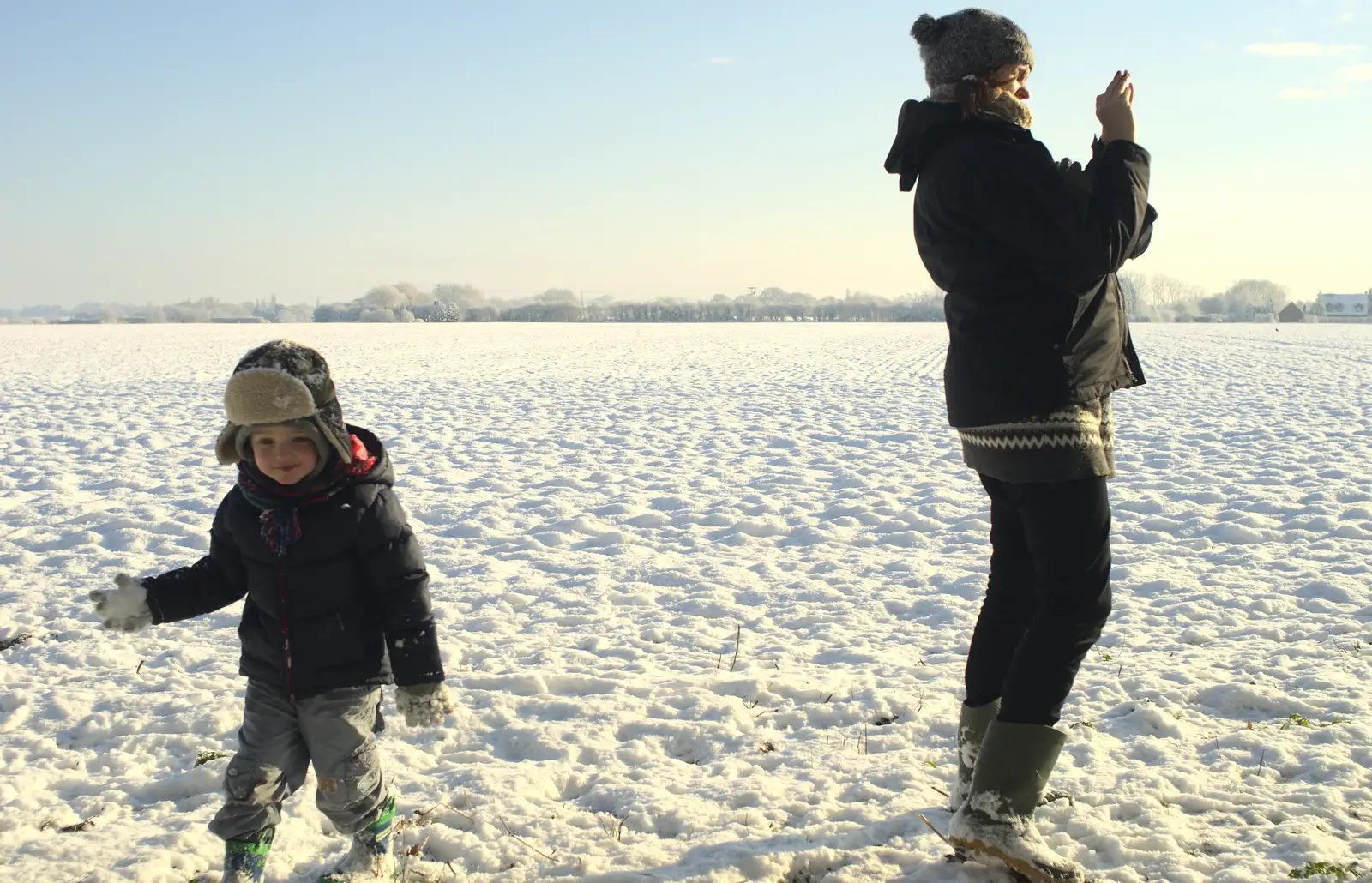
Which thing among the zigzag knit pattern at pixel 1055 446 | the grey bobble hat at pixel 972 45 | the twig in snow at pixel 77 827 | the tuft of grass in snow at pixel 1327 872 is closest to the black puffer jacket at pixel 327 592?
the twig in snow at pixel 77 827

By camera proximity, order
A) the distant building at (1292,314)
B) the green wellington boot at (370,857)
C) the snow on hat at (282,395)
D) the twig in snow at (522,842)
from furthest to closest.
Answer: the distant building at (1292,314)
the twig in snow at (522,842)
the green wellington boot at (370,857)
the snow on hat at (282,395)

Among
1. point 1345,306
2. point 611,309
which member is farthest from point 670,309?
point 1345,306

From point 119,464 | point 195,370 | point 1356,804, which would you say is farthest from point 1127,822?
point 195,370

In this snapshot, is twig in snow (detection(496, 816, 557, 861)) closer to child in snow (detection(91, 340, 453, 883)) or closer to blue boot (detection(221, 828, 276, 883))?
child in snow (detection(91, 340, 453, 883))

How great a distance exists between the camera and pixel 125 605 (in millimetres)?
2447

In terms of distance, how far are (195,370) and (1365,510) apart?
20.8m

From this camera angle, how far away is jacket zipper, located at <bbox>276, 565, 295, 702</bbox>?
2.41 m

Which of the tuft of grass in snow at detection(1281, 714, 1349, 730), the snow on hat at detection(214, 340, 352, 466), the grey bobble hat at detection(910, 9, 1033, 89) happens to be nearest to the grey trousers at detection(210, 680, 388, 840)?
the snow on hat at detection(214, 340, 352, 466)

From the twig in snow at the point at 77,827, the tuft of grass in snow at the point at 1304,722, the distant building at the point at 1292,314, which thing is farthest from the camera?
the distant building at the point at 1292,314

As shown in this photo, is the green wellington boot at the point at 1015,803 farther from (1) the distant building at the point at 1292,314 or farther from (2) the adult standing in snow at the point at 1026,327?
(1) the distant building at the point at 1292,314

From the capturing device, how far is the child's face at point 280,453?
2385 mm

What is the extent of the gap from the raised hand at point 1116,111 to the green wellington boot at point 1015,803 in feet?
4.73

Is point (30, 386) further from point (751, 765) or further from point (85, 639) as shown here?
point (751, 765)

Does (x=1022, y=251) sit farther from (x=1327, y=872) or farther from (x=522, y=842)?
(x=522, y=842)
